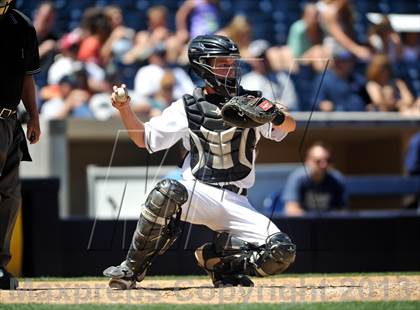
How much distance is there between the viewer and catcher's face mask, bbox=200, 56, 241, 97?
18.7ft

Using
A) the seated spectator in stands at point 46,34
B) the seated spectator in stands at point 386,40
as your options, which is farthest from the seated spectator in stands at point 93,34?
the seated spectator in stands at point 386,40

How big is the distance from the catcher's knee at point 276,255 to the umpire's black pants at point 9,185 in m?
1.58

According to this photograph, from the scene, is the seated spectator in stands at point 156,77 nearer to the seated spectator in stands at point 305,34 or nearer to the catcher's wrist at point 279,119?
the seated spectator in stands at point 305,34

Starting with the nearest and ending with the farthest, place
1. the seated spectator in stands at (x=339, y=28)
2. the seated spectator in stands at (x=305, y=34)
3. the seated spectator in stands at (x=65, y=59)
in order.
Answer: the seated spectator in stands at (x=65, y=59) → the seated spectator in stands at (x=305, y=34) → the seated spectator in stands at (x=339, y=28)

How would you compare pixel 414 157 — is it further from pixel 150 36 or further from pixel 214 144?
pixel 214 144

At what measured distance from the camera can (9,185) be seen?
582cm

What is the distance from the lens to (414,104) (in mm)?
11625

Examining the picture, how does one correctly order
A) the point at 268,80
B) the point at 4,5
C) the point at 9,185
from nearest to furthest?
the point at 4,5
the point at 9,185
the point at 268,80

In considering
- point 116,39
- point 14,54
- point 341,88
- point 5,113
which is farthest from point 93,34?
point 5,113

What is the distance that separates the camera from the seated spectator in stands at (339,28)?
1223 cm

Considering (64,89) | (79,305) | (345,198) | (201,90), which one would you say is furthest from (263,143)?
(79,305)

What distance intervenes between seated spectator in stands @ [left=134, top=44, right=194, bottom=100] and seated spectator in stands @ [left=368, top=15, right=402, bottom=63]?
2.86 meters

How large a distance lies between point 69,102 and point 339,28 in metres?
3.88

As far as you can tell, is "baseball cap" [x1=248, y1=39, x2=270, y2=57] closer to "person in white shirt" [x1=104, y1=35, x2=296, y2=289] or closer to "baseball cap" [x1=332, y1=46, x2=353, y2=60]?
"baseball cap" [x1=332, y1=46, x2=353, y2=60]
